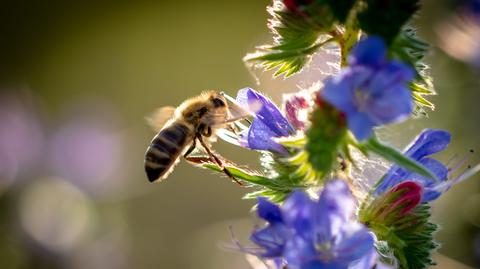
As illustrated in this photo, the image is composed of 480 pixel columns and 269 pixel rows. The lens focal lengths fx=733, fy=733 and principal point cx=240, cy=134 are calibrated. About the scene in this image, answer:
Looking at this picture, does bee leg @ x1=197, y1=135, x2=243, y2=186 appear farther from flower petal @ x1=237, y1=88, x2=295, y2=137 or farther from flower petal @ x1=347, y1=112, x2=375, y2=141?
flower petal @ x1=347, y1=112, x2=375, y2=141

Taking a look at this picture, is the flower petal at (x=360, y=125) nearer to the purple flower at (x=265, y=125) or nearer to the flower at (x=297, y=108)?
the flower at (x=297, y=108)

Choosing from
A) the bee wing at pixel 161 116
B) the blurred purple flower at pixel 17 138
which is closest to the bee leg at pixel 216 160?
the bee wing at pixel 161 116

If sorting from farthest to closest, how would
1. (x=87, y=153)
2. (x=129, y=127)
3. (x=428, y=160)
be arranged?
(x=129, y=127)
(x=87, y=153)
(x=428, y=160)

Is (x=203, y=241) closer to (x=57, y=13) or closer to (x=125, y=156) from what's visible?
(x=125, y=156)

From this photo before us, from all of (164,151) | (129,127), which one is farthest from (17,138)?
(164,151)

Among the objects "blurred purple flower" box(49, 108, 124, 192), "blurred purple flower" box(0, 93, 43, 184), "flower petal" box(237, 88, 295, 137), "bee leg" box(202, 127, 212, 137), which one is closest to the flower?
"flower petal" box(237, 88, 295, 137)

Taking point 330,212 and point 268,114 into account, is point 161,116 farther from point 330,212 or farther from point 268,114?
point 330,212
